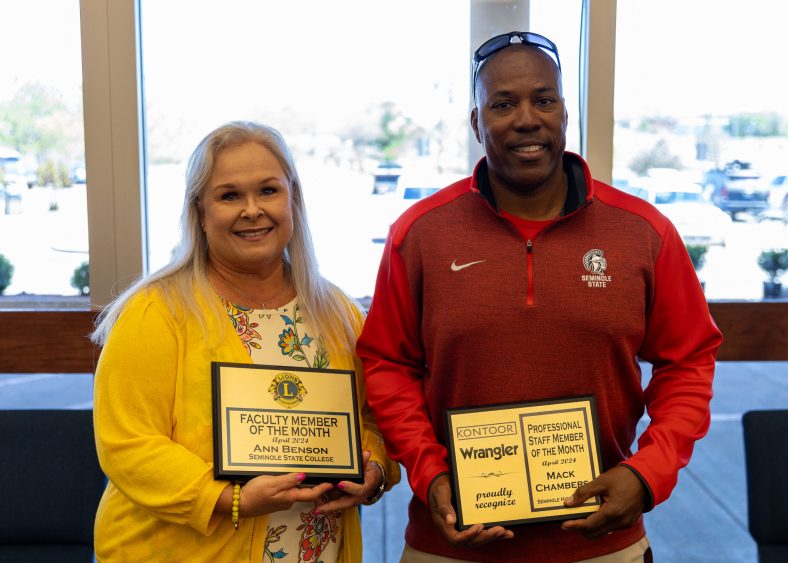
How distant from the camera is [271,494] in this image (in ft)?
5.56

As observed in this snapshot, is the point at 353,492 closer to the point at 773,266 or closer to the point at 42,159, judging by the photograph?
the point at 42,159

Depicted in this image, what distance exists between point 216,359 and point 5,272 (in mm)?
1598

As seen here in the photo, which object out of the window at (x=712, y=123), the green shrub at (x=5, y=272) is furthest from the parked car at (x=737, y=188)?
the green shrub at (x=5, y=272)

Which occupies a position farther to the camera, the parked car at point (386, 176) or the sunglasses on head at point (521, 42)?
the parked car at point (386, 176)

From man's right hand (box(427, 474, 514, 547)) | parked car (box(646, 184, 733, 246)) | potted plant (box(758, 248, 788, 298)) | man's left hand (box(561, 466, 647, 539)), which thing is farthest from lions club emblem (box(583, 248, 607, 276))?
potted plant (box(758, 248, 788, 298))

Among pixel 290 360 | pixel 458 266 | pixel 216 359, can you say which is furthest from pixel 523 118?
pixel 216 359

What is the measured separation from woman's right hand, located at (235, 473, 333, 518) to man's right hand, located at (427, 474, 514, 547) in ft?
0.87

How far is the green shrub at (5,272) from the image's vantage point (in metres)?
2.98

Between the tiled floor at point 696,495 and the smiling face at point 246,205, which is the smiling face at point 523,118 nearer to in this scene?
the smiling face at point 246,205

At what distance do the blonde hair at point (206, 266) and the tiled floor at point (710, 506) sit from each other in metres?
1.91

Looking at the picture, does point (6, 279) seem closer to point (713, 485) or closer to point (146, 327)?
point (146, 327)

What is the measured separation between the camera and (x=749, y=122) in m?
3.00

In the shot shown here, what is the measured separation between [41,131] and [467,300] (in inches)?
74.7

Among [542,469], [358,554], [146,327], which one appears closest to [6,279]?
[146,327]
